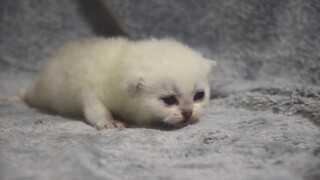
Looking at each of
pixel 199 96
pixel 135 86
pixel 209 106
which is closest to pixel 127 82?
pixel 135 86

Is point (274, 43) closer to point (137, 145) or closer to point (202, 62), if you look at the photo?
point (202, 62)

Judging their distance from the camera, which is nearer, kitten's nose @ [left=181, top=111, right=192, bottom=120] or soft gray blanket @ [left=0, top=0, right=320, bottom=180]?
soft gray blanket @ [left=0, top=0, right=320, bottom=180]

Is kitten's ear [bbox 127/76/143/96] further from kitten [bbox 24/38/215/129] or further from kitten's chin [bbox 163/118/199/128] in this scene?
kitten's chin [bbox 163/118/199/128]

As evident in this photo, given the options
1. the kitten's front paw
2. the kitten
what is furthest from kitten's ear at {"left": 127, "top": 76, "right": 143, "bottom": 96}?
the kitten's front paw

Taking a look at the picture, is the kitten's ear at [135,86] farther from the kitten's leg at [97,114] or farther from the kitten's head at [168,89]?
the kitten's leg at [97,114]

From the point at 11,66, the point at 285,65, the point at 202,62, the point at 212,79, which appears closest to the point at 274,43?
the point at 285,65
